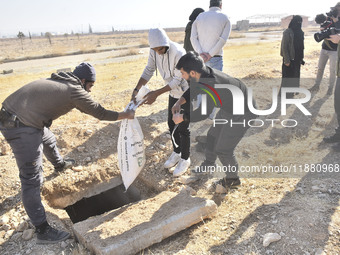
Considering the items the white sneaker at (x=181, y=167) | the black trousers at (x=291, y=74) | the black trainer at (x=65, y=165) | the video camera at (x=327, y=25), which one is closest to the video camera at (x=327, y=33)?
the video camera at (x=327, y=25)

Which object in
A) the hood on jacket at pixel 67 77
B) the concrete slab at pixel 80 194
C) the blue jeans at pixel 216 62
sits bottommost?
the concrete slab at pixel 80 194

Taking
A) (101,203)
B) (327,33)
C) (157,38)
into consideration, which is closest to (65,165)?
(101,203)

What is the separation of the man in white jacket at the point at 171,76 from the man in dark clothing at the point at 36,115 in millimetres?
765

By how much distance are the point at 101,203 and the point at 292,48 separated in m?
4.48

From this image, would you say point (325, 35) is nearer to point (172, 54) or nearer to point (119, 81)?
point (172, 54)

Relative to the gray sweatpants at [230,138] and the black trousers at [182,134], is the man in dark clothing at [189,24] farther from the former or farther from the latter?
the gray sweatpants at [230,138]

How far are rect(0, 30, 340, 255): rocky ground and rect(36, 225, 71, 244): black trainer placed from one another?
0.07 m

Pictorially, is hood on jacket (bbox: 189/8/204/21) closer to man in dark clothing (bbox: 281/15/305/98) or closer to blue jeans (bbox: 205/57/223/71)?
blue jeans (bbox: 205/57/223/71)

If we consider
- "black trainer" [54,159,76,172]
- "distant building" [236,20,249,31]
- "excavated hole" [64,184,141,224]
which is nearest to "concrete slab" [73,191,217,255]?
"black trainer" [54,159,76,172]

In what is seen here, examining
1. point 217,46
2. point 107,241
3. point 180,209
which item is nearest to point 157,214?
point 180,209

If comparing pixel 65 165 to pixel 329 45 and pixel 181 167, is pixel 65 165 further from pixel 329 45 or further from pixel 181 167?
pixel 329 45

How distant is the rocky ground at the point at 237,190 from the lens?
2.59 metres

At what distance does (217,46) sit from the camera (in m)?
4.36

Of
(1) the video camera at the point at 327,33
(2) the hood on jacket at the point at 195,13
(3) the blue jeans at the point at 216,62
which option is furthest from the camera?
(2) the hood on jacket at the point at 195,13
